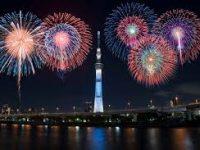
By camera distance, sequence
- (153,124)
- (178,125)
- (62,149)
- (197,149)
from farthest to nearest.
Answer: (153,124) → (178,125) → (62,149) → (197,149)

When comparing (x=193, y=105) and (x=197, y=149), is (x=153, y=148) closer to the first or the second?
(x=197, y=149)

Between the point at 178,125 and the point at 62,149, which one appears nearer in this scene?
the point at 62,149

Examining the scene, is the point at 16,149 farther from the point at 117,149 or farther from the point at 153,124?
the point at 153,124

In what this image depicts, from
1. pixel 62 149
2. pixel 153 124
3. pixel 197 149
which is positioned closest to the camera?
pixel 197 149

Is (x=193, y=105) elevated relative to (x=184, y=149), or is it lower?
elevated

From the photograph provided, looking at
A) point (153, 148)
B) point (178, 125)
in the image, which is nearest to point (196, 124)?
point (178, 125)

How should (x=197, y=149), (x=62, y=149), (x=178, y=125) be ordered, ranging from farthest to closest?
(x=178, y=125)
(x=62, y=149)
(x=197, y=149)

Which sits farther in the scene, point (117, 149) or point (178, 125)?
point (178, 125)

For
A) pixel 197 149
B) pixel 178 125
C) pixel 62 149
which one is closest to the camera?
pixel 197 149

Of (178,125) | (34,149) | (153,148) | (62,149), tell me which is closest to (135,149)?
(153,148)
